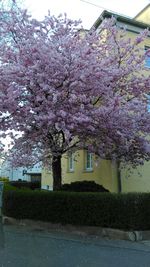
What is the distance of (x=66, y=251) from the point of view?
28.8 feet

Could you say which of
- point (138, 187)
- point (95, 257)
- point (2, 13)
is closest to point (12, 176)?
point (138, 187)

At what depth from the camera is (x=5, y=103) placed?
11.9m

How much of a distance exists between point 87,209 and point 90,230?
0.64 m

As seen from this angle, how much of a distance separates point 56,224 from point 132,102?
467 centimetres

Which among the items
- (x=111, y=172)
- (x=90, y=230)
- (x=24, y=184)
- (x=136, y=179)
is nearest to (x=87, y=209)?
(x=90, y=230)

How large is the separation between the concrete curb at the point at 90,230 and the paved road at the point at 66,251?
375mm

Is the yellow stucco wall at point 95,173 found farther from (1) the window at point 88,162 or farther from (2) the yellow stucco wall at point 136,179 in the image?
(2) the yellow stucco wall at point 136,179

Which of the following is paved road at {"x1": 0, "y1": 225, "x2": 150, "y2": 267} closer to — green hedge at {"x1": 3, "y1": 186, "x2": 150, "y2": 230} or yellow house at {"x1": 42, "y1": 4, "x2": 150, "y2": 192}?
green hedge at {"x1": 3, "y1": 186, "x2": 150, "y2": 230}

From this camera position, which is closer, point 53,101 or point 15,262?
point 15,262

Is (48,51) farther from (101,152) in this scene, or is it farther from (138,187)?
(138,187)

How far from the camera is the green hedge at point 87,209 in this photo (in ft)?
35.8

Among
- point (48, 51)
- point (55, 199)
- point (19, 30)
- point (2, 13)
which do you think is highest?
point (2, 13)

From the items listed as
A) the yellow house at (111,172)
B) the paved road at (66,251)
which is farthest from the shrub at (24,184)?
the paved road at (66,251)

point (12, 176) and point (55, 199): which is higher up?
point (12, 176)
